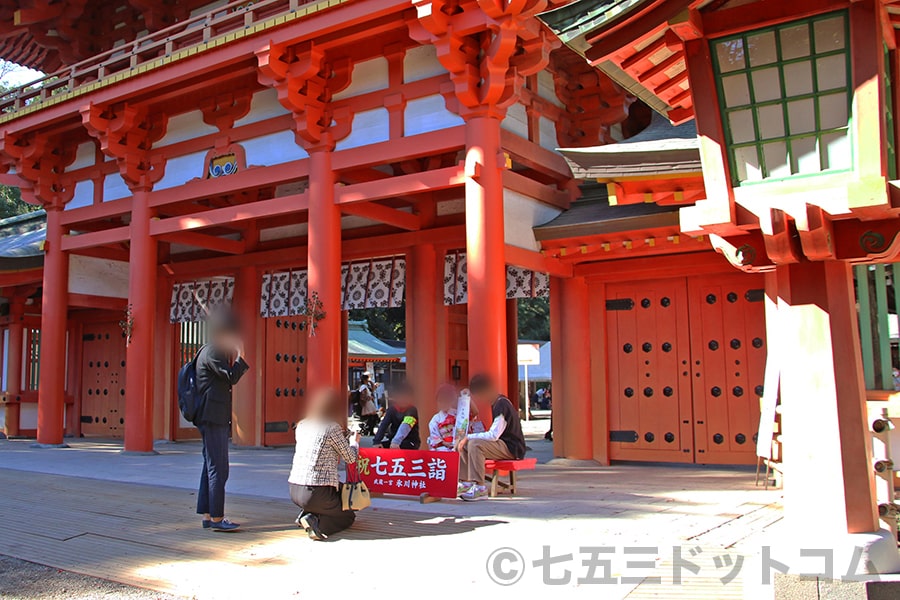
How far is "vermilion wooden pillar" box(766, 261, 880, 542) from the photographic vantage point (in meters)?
4.23

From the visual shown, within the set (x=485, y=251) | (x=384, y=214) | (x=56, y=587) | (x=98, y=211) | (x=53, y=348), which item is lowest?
(x=56, y=587)

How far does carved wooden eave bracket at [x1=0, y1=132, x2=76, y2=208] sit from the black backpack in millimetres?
10328

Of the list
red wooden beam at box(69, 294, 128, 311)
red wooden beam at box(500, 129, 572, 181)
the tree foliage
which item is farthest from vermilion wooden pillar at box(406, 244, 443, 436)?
the tree foliage

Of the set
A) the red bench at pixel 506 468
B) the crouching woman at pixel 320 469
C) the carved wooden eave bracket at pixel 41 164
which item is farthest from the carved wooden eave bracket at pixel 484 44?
the carved wooden eave bracket at pixel 41 164

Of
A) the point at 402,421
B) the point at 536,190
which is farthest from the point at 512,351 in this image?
the point at 402,421

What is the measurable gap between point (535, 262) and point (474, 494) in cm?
392

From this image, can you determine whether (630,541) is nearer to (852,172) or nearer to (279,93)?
(852,172)

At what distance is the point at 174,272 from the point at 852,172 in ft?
47.0

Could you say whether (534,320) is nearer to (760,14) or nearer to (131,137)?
(131,137)

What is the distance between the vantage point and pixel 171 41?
11867 millimetres

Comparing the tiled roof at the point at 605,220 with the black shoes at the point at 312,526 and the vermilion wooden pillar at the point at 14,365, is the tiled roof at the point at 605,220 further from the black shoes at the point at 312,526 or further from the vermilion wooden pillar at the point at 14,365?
the vermilion wooden pillar at the point at 14,365

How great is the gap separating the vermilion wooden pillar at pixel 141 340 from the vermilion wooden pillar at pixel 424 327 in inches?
182

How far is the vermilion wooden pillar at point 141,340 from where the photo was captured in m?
13.0

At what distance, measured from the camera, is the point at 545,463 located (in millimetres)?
11547
